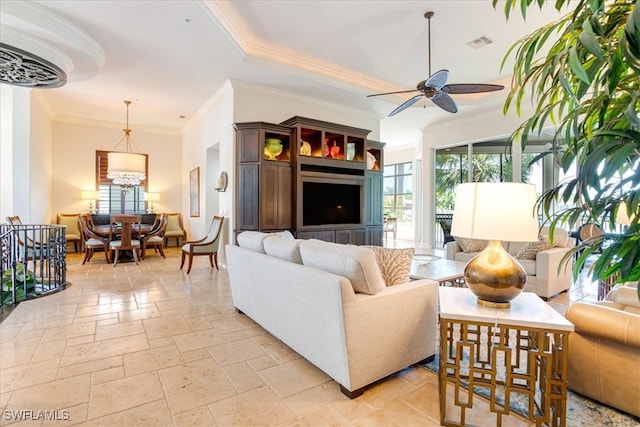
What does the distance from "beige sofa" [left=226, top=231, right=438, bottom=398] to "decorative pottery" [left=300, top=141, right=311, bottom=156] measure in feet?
9.84

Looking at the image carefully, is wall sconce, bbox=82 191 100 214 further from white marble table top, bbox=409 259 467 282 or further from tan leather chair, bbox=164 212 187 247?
white marble table top, bbox=409 259 467 282

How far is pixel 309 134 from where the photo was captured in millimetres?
5586

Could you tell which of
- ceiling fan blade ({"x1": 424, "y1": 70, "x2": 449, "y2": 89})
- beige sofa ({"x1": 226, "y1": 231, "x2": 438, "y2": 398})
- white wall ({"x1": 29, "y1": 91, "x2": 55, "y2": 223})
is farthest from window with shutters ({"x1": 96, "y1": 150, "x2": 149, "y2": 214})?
ceiling fan blade ({"x1": 424, "y1": 70, "x2": 449, "y2": 89})

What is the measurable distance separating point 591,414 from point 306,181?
4263 mm

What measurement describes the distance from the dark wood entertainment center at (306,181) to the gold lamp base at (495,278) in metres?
3.61

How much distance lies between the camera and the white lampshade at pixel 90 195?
783cm

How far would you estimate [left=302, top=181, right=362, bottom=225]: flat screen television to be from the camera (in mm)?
5398

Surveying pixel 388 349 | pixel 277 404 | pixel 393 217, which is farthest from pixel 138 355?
pixel 393 217

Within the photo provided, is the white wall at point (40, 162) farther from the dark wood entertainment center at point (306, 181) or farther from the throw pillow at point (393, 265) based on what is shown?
the throw pillow at point (393, 265)

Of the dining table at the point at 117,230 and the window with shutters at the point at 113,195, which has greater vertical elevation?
the window with shutters at the point at 113,195

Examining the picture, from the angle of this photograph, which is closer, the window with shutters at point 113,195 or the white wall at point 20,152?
the white wall at point 20,152

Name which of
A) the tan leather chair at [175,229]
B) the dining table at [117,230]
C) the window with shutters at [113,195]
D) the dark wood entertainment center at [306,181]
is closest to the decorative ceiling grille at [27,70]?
the dark wood entertainment center at [306,181]

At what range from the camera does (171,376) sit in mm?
2154

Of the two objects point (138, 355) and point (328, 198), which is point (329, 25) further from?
point (138, 355)
